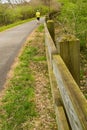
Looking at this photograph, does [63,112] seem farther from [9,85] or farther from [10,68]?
[10,68]

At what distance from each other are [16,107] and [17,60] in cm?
505

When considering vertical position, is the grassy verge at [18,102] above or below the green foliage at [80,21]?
below

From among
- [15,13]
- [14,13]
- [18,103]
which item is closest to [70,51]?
[18,103]

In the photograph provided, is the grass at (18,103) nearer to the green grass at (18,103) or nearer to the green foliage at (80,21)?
the green grass at (18,103)

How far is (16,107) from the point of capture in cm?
568

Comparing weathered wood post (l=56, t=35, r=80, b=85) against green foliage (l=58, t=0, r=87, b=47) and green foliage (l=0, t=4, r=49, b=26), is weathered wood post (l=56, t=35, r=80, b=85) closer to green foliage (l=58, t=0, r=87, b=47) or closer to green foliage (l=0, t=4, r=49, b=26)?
green foliage (l=58, t=0, r=87, b=47)

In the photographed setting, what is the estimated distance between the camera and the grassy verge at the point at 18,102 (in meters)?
5.10

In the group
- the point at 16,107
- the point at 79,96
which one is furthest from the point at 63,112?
the point at 16,107

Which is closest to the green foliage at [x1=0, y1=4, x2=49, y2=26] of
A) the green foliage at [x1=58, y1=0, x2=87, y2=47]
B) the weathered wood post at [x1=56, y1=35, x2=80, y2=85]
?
the green foliage at [x1=58, y1=0, x2=87, y2=47]

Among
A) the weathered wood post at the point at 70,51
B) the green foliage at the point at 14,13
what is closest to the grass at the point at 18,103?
the weathered wood post at the point at 70,51

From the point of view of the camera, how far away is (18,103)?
5.87 metres

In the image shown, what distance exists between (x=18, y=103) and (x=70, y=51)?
9.04ft

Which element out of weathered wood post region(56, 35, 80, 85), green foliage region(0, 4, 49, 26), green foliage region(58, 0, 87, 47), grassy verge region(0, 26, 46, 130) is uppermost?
weathered wood post region(56, 35, 80, 85)

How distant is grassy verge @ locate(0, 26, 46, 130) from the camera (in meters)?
5.10
